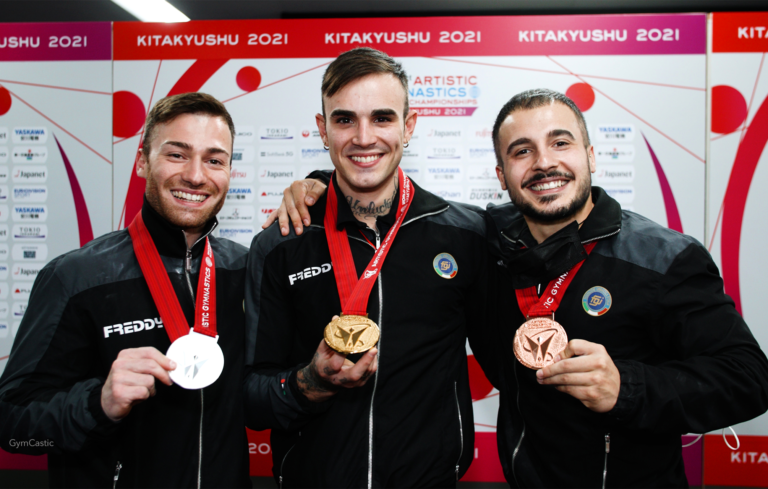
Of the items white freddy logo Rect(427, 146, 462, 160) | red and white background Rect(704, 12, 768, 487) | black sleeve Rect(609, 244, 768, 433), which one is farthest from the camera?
white freddy logo Rect(427, 146, 462, 160)

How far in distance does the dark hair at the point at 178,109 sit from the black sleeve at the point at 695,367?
1.94 meters

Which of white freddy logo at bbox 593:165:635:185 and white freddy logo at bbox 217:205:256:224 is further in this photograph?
white freddy logo at bbox 217:205:256:224

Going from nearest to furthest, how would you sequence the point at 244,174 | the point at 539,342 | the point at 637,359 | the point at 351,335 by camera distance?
1. the point at 351,335
2. the point at 539,342
3. the point at 637,359
4. the point at 244,174

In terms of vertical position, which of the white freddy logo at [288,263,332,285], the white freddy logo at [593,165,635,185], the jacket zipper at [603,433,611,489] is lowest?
the jacket zipper at [603,433,611,489]

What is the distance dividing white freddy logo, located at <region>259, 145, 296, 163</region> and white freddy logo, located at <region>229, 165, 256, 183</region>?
10 centimetres

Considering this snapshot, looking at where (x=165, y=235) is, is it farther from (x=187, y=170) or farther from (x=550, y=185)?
(x=550, y=185)

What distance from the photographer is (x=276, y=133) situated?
296cm

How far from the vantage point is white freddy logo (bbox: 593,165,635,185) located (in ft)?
9.32

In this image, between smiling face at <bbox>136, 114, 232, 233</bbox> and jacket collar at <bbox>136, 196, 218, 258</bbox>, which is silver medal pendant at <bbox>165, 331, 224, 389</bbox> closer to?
jacket collar at <bbox>136, 196, 218, 258</bbox>

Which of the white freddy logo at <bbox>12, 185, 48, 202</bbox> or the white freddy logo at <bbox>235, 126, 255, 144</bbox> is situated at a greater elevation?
the white freddy logo at <bbox>235, 126, 255, 144</bbox>

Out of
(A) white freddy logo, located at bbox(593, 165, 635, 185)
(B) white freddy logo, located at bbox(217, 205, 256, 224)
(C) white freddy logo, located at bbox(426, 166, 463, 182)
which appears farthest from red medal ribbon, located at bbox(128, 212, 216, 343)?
(A) white freddy logo, located at bbox(593, 165, 635, 185)

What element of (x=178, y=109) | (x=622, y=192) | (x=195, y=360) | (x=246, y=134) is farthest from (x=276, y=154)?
(x=622, y=192)

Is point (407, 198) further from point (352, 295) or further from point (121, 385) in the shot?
point (121, 385)

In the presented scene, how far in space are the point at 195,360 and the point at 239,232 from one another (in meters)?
1.55
